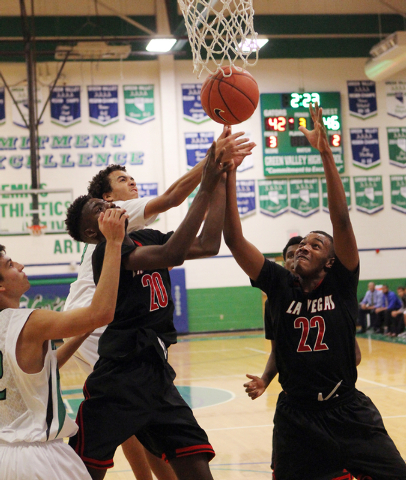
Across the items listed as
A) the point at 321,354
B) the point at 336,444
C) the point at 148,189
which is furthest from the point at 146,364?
the point at 148,189

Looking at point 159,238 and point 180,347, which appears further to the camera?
point 180,347

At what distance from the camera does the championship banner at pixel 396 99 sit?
55.4ft

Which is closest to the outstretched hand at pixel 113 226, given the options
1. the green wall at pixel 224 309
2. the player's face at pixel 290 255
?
the player's face at pixel 290 255

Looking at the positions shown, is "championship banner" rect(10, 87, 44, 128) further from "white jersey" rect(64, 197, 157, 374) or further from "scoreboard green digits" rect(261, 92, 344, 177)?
"white jersey" rect(64, 197, 157, 374)

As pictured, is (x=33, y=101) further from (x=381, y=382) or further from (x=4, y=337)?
(x=4, y=337)

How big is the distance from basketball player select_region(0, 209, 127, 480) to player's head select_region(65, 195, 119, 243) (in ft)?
1.54

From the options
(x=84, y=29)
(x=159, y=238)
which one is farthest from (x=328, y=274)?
(x=84, y=29)

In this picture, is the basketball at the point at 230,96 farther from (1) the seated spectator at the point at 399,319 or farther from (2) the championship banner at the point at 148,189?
(2) the championship banner at the point at 148,189

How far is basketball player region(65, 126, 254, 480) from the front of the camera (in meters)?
3.49

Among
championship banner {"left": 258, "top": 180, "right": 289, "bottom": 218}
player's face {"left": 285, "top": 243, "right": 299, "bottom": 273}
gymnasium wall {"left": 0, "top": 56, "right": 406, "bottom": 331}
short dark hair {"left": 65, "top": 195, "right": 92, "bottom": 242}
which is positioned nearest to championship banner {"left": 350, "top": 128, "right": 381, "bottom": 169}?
gymnasium wall {"left": 0, "top": 56, "right": 406, "bottom": 331}

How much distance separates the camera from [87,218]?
3055mm

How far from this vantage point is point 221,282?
15.9 m

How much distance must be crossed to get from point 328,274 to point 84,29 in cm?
1420

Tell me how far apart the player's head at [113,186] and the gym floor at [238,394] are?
231 cm
